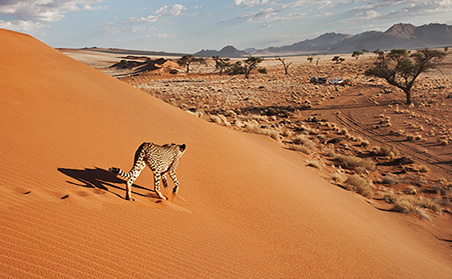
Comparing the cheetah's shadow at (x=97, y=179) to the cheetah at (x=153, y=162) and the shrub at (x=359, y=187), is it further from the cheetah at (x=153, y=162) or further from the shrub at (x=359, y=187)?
the shrub at (x=359, y=187)

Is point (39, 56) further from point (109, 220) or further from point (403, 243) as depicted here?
point (403, 243)

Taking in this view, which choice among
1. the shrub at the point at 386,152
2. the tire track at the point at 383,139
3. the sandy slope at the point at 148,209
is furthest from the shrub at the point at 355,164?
the sandy slope at the point at 148,209

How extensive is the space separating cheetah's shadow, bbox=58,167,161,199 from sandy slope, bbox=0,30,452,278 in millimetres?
22

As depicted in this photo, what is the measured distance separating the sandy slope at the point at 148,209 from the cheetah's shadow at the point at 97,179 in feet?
0.07

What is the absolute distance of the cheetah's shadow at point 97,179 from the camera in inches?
204

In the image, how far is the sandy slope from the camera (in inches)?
141

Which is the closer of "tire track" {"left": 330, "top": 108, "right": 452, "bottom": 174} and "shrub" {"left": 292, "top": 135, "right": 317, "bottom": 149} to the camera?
"tire track" {"left": 330, "top": 108, "right": 452, "bottom": 174}

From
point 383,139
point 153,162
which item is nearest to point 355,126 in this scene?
point 383,139

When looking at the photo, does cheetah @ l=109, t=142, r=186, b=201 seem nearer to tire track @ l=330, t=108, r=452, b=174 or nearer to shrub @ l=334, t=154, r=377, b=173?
shrub @ l=334, t=154, r=377, b=173

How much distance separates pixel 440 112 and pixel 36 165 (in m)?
33.3

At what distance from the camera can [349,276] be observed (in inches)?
189

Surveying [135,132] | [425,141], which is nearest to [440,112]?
[425,141]

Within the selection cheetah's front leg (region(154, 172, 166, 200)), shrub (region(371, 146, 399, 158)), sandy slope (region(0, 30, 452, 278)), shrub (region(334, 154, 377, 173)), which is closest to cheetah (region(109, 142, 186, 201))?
cheetah's front leg (region(154, 172, 166, 200))

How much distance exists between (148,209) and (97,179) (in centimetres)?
132
